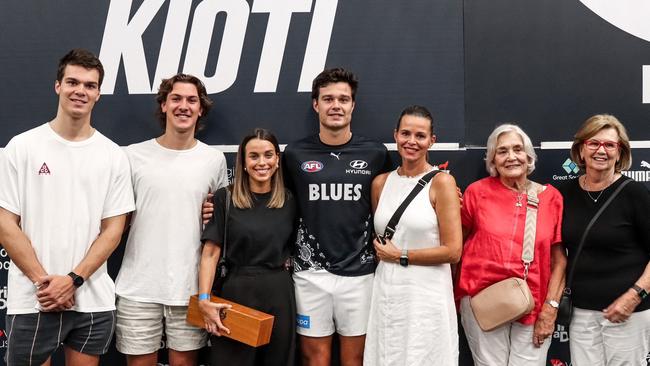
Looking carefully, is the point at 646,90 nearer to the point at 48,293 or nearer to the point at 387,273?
the point at 387,273

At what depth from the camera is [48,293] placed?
2443 millimetres

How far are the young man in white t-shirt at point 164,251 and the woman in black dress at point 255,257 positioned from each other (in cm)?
16

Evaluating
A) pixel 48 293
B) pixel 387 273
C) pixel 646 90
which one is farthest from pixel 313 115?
pixel 646 90

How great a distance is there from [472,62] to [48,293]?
2.72 m

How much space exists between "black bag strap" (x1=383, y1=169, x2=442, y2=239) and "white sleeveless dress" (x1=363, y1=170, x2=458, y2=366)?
0.02m

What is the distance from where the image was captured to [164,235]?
9.30 feet

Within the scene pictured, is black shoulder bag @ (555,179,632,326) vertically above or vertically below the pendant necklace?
below

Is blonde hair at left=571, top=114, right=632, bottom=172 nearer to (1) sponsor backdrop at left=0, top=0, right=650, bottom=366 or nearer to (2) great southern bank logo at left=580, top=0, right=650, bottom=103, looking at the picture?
(1) sponsor backdrop at left=0, top=0, right=650, bottom=366

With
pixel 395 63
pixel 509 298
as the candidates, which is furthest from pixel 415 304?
pixel 395 63

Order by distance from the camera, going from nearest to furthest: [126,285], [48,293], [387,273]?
[48,293] → [387,273] → [126,285]

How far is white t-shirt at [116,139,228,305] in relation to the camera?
2822 millimetres

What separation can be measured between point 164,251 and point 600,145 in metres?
Answer: 2.41

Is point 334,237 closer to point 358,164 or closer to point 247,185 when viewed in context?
point 358,164

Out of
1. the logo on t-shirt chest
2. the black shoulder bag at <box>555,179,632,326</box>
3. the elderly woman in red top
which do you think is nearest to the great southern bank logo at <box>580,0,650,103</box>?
the black shoulder bag at <box>555,179,632,326</box>
